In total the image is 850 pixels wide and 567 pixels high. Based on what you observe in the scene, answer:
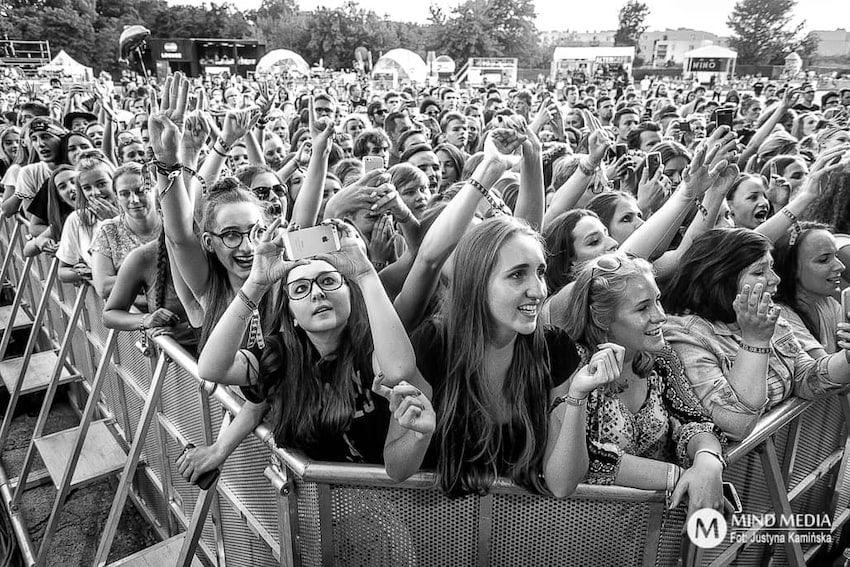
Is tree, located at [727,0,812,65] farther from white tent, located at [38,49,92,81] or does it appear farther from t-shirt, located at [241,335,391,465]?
t-shirt, located at [241,335,391,465]

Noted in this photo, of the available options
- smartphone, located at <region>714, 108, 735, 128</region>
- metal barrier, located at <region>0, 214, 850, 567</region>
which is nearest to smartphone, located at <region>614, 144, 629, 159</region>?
smartphone, located at <region>714, 108, 735, 128</region>

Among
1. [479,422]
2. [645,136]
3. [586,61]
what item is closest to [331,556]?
[479,422]

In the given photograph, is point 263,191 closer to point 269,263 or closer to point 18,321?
point 269,263

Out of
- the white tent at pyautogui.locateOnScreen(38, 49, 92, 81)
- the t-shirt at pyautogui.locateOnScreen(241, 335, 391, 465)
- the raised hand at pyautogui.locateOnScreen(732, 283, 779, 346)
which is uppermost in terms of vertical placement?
the white tent at pyautogui.locateOnScreen(38, 49, 92, 81)

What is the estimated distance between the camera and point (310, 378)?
6.53 feet

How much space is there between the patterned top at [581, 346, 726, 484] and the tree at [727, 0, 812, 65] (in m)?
70.7

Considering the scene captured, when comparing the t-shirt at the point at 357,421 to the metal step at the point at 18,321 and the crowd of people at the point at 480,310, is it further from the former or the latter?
the metal step at the point at 18,321

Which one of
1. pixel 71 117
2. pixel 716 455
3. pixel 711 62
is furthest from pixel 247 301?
pixel 711 62

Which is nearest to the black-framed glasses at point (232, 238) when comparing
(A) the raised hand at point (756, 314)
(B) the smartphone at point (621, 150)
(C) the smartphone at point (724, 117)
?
(A) the raised hand at point (756, 314)

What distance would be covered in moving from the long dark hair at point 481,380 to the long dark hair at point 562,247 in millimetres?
970

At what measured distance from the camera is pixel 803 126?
816cm

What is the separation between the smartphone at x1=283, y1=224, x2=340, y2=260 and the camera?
1515 millimetres

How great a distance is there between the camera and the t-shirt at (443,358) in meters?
1.93

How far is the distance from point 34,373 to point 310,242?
4.36m
